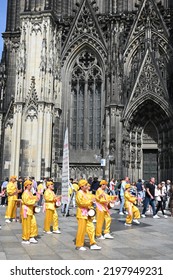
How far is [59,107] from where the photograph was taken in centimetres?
2595

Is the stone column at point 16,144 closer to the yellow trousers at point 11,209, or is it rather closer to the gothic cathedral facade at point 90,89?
the gothic cathedral facade at point 90,89

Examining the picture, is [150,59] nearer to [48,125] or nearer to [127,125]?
[127,125]

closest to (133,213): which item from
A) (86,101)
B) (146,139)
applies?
(146,139)

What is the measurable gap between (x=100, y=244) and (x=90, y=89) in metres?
19.5

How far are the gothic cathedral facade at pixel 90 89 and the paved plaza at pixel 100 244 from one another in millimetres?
12223

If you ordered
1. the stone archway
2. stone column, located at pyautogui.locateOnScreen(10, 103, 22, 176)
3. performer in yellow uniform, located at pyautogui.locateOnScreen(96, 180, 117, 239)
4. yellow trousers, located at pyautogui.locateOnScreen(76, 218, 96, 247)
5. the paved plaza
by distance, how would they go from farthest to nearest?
the stone archway → stone column, located at pyautogui.locateOnScreen(10, 103, 22, 176) → performer in yellow uniform, located at pyautogui.locateOnScreen(96, 180, 117, 239) → yellow trousers, located at pyautogui.locateOnScreen(76, 218, 96, 247) → the paved plaza

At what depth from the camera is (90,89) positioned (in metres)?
27.1

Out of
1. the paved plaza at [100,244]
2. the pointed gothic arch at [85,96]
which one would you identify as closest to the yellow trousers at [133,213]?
the paved plaza at [100,244]

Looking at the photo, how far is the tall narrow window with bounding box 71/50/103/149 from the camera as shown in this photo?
26531mm

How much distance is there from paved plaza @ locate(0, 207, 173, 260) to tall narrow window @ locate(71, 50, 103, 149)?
14.8 metres

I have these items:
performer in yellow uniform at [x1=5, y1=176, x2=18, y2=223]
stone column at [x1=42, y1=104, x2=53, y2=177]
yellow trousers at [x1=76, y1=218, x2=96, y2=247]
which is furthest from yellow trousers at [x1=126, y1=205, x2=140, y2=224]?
stone column at [x1=42, y1=104, x2=53, y2=177]

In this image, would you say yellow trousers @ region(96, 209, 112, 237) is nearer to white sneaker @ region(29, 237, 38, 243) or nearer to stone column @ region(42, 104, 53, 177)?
white sneaker @ region(29, 237, 38, 243)
